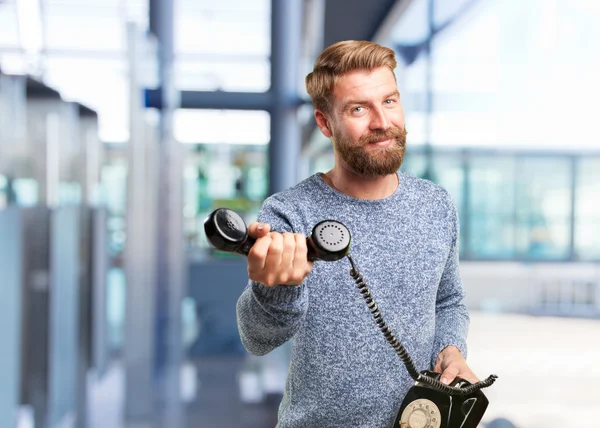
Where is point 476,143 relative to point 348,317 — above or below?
above

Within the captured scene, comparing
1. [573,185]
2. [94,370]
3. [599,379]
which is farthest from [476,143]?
[94,370]

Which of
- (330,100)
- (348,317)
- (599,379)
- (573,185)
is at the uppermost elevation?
(330,100)

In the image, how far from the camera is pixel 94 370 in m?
4.61

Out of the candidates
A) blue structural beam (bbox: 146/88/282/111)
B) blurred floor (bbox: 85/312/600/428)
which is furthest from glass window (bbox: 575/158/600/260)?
blue structural beam (bbox: 146/88/282/111)

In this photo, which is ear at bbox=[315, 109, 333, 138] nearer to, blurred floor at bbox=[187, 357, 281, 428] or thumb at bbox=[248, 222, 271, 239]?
thumb at bbox=[248, 222, 271, 239]

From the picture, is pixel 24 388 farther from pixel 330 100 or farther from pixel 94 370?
pixel 330 100

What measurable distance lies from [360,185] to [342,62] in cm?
23

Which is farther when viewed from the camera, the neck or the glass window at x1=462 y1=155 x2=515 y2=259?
the glass window at x1=462 y1=155 x2=515 y2=259

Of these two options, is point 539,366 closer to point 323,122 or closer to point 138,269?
point 323,122

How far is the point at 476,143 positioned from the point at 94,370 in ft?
10.9

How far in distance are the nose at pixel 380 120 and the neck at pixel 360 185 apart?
0.10 metres

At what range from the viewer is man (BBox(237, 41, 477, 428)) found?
3.93ft

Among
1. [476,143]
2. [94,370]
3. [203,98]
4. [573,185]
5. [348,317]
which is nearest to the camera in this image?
[348,317]

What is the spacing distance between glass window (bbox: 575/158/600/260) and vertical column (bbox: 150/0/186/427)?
337 cm
